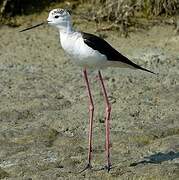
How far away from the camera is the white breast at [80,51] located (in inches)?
212

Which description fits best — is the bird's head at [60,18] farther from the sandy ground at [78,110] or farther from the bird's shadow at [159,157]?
the bird's shadow at [159,157]

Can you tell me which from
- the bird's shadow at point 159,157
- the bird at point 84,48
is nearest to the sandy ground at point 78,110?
the bird's shadow at point 159,157

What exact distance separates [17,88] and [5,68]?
667 millimetres

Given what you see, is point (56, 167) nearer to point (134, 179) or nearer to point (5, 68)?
point (134, 179)

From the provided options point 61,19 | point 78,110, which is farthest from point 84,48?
point 78,110

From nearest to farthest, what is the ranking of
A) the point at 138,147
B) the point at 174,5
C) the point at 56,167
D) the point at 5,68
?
the point at 56,167
the point at 138,147
the point at 5,68
the point at 174,5

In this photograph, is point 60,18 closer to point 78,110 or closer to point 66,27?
point 66,27

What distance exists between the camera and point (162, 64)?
8242 mm

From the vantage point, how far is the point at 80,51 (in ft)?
17.6

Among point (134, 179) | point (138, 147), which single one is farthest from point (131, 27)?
point (134, 179)

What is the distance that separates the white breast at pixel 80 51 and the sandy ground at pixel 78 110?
2.62 ft

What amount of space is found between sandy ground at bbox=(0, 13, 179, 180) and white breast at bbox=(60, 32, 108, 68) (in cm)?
80

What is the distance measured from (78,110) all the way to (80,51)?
1.72m

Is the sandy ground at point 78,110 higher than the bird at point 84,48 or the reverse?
the reverse
